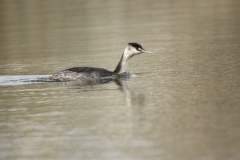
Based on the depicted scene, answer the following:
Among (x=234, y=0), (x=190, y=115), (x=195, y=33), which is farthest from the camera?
(x=234, y=0)

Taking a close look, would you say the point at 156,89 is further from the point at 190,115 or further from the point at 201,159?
the point at 201,159

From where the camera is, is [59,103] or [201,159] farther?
[59,103]

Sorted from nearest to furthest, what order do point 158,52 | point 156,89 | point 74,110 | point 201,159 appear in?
point 201,159, point 74,110, point 156,89, point 158,52

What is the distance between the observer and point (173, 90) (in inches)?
750

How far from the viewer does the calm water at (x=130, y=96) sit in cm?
1324

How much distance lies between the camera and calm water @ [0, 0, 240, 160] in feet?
43.4

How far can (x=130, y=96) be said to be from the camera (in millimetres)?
18703

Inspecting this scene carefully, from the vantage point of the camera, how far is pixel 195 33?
116 ft

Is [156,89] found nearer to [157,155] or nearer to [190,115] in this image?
[190,115]

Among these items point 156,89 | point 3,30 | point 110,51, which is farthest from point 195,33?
point 156,89

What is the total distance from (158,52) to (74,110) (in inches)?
474

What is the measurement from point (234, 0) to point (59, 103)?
37363 millimetres

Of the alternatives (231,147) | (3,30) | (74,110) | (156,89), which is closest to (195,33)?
(3,30)

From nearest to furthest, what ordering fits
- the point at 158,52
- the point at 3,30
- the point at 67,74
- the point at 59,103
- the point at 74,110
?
1. the point at 74,110
2. the point at 59,103
3. the point at 67,74
4. the point at 158,52
5. the point at 3,30
